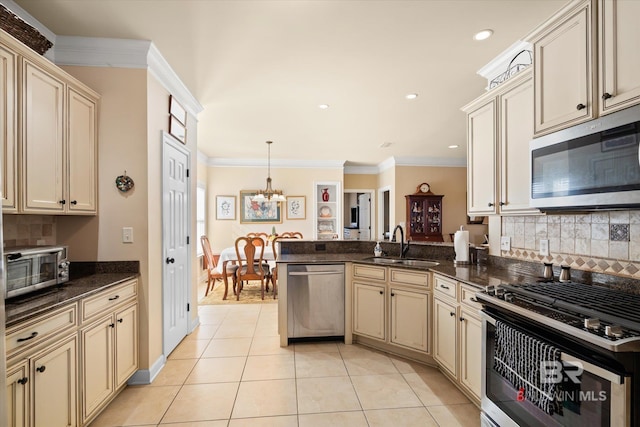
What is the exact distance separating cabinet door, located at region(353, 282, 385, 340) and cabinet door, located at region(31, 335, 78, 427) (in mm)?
2292

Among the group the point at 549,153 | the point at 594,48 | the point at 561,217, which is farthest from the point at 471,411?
the point at 594,48

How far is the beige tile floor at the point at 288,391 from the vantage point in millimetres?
2031

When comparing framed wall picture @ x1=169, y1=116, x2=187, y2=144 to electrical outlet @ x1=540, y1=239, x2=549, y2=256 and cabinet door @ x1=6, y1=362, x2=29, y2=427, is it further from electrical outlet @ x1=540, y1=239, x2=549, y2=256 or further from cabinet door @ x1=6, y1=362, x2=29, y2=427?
electrical outlet @ x1=540, y1=239, x2=549, y2=256

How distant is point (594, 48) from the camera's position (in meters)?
1.51

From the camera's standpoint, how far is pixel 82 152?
2.28m

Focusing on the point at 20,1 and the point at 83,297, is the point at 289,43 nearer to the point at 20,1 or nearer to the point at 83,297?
the point at 20,1

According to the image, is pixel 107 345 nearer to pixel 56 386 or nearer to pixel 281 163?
pixel 56 386

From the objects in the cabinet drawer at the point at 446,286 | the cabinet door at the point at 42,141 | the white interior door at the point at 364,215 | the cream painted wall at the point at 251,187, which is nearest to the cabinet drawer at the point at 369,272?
the cabinet drawer at the point at 446,286

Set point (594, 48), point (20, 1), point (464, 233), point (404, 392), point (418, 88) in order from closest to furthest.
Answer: point (594, 48), point (20, 1), point (404, 392), point (464, 233), point (418, 88)

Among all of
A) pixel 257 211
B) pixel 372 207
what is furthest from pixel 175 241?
pixel 372 207

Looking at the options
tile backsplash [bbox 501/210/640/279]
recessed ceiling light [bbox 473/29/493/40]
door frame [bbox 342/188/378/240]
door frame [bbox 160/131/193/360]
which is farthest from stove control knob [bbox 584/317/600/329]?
door frame [bbox 342/188/378/240]

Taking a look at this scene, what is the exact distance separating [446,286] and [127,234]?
258 cm

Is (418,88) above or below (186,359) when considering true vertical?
above

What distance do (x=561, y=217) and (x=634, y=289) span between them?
0.61m
